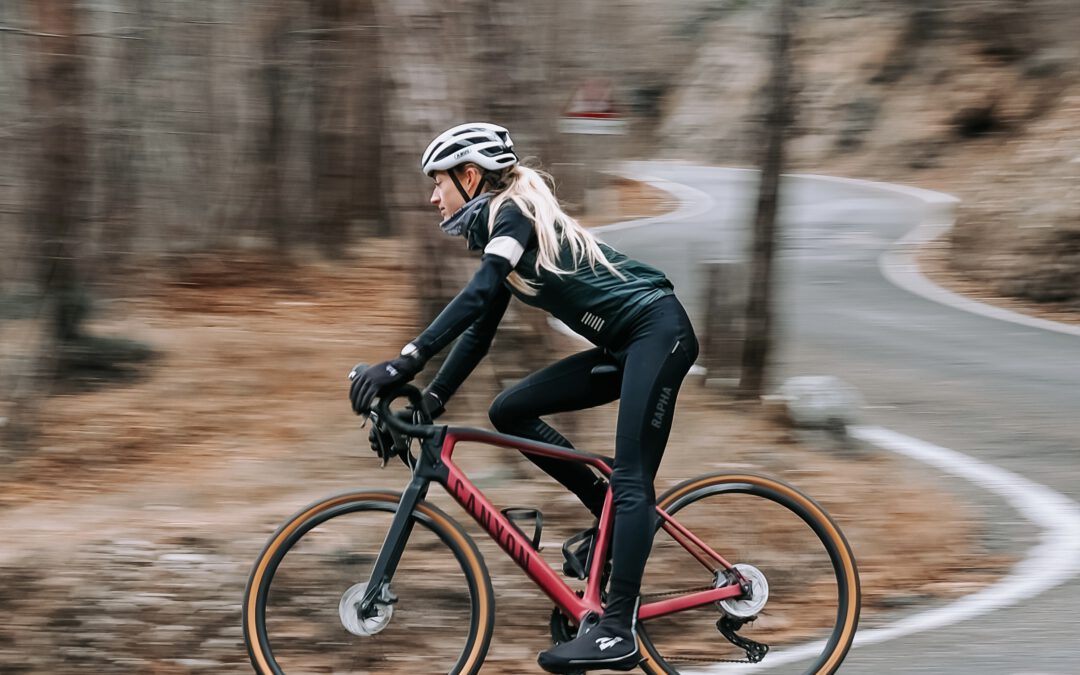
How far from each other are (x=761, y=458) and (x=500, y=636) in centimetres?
252

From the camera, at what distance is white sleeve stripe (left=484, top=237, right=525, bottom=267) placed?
4.39 m

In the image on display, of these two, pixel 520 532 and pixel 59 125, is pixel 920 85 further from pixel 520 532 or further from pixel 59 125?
pixel 520 532

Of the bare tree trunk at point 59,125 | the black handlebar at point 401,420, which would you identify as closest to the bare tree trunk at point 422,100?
the bare tree trunk at point 59,125

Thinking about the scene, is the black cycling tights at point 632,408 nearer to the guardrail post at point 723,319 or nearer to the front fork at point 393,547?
the front fork at point 393,547

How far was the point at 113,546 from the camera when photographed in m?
5.71

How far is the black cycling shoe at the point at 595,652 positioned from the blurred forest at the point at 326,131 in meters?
2.79

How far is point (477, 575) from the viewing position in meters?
4.58

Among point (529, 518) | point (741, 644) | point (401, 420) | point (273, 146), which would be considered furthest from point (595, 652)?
point (273, 146)

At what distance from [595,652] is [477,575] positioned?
1.53ft

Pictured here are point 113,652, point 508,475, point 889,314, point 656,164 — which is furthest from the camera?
point 656,164

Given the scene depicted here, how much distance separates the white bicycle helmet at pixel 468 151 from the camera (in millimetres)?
4520

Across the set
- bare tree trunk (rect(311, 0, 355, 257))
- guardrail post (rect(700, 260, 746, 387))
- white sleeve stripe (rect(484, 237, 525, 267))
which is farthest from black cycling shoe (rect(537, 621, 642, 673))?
bare tree trunk (rect(311, 0, 355, 257))

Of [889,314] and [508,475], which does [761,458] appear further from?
[889,314]

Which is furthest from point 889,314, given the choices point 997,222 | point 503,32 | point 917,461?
point 503,32
